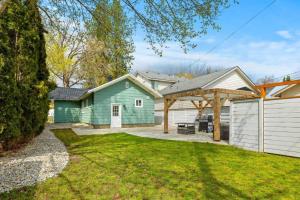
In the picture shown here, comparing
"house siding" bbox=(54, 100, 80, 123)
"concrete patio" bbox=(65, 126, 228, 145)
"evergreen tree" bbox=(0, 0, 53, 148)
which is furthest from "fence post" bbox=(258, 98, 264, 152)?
"house siding" bbox=(54, 100, 80, 123)

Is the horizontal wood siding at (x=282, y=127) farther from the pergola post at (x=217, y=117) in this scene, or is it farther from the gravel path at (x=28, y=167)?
the gravel path at (x=28, y=167)

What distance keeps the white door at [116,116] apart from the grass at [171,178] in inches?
426

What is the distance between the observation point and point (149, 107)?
18.7m

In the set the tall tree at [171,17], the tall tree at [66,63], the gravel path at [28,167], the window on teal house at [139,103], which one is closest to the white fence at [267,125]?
the tall tree at [171,17]

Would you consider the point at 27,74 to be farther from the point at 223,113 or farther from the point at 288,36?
the point at 288,36

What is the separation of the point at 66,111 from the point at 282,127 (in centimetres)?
2127

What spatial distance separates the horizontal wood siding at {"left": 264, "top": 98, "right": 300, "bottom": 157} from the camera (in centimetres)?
634

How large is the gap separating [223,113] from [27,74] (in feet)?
32.2

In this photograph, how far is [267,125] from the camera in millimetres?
7098

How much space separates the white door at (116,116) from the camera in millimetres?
17297

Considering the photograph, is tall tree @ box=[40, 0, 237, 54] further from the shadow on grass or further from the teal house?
the teal house

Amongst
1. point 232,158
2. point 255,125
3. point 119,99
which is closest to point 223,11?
point 255,125

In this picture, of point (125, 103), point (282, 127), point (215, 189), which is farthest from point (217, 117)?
point (125, 103)

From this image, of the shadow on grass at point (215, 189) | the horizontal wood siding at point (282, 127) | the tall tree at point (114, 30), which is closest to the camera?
the shadow on grass at point (215, 189)
